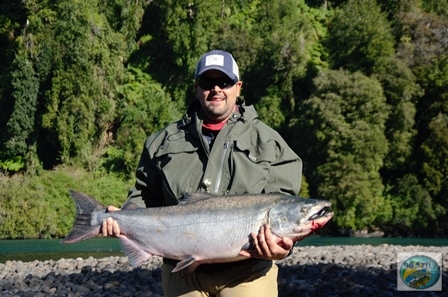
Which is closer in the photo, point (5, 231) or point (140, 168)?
point (140, 168)

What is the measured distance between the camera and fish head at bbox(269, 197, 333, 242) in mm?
3643

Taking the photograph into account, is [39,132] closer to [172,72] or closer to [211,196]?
[172,72]

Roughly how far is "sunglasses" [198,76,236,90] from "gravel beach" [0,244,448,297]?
6243 mm

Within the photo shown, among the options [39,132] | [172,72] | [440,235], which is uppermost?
[172,72]

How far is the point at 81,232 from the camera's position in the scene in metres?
4.03

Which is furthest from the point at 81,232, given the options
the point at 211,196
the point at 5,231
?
the point at 5,231

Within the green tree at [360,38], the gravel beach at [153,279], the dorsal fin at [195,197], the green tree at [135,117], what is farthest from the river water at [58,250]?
the green tree at [360,38]

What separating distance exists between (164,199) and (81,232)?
476 mm

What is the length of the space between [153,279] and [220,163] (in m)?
8.19

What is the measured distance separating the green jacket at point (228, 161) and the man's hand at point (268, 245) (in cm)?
28

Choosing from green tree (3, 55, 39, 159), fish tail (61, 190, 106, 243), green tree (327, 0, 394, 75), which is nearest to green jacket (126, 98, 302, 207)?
fish tail (61, 190, 106, 243)

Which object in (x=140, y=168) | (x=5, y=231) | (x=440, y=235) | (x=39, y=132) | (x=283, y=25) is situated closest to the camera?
(x=140, y=168)

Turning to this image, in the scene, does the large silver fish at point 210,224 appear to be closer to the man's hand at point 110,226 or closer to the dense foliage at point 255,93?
the man's hand at point 110,226

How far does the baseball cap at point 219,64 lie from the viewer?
3979 millimetres
